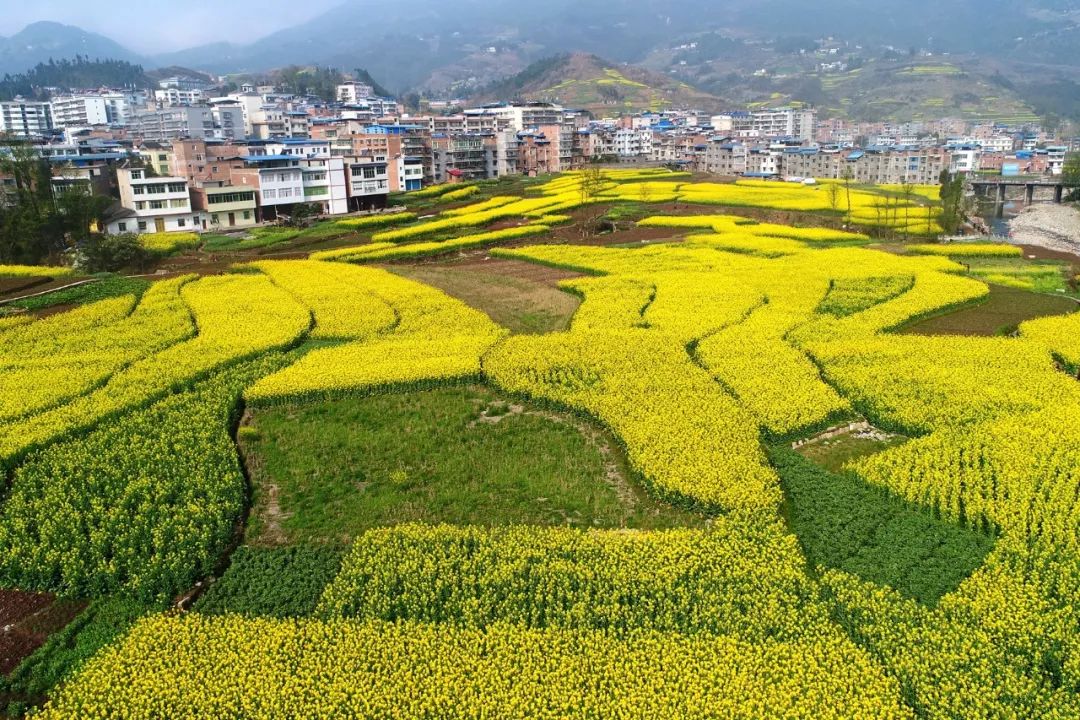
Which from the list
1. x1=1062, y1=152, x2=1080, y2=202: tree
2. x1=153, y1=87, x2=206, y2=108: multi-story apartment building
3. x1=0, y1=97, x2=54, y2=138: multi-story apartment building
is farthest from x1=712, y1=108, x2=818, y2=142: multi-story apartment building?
x1=0, y1=97, x2=54, y2=138: multi-story apartment building

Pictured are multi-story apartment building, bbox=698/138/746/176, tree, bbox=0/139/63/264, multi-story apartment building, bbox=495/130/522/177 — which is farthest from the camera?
multi-story apartment building, bbox=698/138/746/176

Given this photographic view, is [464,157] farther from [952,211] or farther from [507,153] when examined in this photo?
[952,211]

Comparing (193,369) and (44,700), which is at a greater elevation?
(193,369)

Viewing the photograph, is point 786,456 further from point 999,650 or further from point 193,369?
point 193,369

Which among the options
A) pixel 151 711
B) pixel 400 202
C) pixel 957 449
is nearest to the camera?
pixel 151 711

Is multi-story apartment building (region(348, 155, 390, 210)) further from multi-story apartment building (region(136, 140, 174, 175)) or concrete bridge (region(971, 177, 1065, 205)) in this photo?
concrete bridge (region(971, 177, 1065, 205))

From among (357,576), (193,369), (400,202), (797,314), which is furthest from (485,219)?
(357,576)
